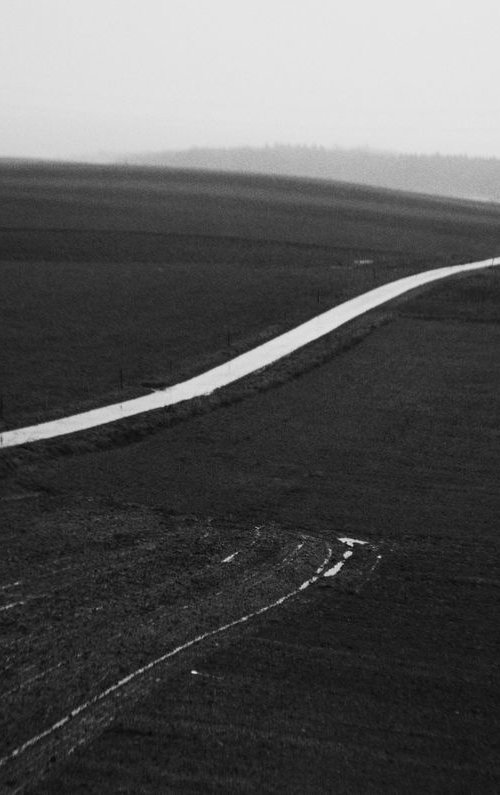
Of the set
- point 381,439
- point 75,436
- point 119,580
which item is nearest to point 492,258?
point 381,439

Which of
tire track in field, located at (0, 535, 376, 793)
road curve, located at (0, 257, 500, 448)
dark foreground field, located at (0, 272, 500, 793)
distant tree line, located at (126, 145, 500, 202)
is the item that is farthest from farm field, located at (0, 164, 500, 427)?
distant tree line, located at (126, 145, 500, 202)

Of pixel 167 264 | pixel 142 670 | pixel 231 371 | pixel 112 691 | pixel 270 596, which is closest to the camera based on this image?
pixel 112 691

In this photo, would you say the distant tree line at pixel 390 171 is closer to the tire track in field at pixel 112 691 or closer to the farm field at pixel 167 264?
the farm field at pixel 167 264

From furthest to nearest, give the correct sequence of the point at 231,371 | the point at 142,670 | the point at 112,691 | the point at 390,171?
1. the point at 390,171
2. the point at 231,371
3. the point at 142,670
4. the point at 112,691

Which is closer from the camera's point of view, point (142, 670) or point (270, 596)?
point (142, 670)

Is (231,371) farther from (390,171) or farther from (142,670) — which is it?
(390,171)

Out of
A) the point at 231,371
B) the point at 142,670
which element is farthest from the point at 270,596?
the point at 231,371
